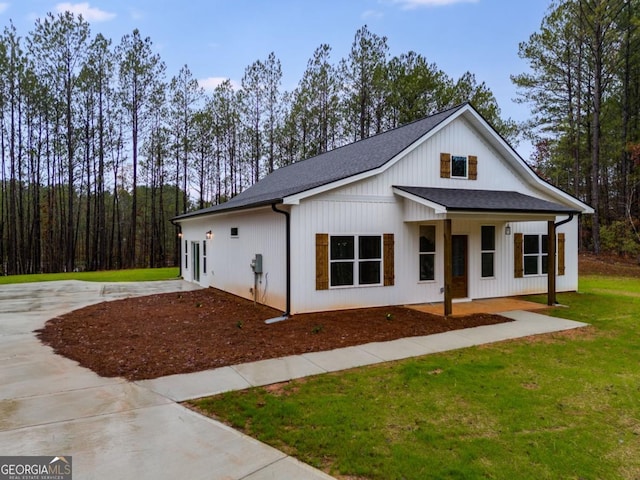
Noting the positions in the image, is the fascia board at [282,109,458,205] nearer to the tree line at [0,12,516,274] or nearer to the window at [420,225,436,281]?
the window at [420,225,436,281]

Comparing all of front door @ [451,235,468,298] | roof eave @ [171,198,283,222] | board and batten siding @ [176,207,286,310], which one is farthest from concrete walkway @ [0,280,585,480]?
roof eave @ [171,198,283,222]

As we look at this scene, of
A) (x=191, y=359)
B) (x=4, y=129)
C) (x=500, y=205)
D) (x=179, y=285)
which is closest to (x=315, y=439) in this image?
(x=191, y=359)

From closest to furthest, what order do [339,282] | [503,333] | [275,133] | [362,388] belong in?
[362,388]
[503,333]
[339,282]
[275,133]

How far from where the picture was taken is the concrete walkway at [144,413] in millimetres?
2951

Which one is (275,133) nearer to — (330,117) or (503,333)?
(330,117)

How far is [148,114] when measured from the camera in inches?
1001

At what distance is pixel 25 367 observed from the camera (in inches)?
215

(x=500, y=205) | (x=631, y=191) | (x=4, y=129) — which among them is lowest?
(x=500, y=205)

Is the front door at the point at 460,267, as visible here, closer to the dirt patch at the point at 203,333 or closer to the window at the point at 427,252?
the window at the point at 427,252

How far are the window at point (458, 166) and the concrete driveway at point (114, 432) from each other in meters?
9.59

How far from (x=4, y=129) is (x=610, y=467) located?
30.6 meters

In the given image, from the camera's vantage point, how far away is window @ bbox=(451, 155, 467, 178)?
10977 mm

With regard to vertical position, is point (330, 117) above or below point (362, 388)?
above

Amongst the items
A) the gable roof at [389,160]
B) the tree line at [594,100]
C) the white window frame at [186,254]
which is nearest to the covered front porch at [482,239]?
the gable roof at [389,160]
